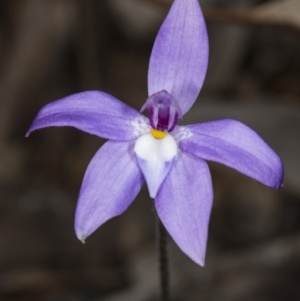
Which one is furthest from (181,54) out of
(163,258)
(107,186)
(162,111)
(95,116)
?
(163,258)

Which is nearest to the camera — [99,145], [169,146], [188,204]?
[188,204]

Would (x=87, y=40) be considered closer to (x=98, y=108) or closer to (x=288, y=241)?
(x=288, y=241)

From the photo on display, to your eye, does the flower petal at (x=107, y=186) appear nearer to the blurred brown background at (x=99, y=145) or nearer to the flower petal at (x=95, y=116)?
the flower petal at (x=95, y=116)

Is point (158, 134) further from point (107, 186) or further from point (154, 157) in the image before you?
point (107, 186)

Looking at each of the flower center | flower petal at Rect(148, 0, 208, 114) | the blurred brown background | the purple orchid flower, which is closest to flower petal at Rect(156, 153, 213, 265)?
the purple orchid flower

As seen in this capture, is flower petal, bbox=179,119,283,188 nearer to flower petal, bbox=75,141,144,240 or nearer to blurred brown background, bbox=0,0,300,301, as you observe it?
flower petal, bbox=75,141,144,240

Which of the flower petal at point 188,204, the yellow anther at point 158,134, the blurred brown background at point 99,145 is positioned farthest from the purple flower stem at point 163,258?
the blurred brown background at point 99,145
